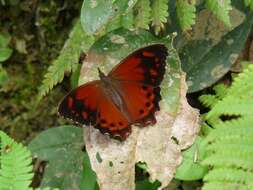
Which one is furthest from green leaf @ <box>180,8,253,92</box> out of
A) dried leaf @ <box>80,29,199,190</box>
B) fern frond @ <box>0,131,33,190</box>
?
fern frond @ <box>0,131,33,190</box>

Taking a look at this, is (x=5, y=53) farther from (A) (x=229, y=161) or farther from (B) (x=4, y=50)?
(A) (x=229, y=161)

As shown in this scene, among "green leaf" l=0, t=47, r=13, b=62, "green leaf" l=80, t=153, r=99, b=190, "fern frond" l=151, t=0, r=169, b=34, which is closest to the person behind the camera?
"fern frond" l=151, t=0, r=169, b=34

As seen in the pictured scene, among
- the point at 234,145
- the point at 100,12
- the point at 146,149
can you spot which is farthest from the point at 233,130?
the point at 100,12

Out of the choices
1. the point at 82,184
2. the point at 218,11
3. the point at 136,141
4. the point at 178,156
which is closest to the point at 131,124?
the point at 136,141

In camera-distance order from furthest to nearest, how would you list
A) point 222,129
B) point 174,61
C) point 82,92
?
point 174,61, point 82,92, point 222,129

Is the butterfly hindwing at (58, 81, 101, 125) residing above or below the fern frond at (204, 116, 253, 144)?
below

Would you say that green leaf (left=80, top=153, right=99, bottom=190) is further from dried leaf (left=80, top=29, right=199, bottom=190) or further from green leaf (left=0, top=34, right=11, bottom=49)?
green leaf (left=0, top=34, right=11, bottom=49)

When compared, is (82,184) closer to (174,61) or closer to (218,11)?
(174,61)

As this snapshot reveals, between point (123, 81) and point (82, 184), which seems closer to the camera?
point (123, 81)
